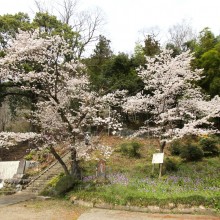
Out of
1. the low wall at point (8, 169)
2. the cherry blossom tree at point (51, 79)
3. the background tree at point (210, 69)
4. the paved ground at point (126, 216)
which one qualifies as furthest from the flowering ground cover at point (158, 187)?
the background tree at point (210, 69)

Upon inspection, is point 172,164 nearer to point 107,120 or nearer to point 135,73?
point 107,120

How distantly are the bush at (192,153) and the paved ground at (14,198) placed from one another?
8.61 metres

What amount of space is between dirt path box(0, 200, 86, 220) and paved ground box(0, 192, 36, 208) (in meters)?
0.64

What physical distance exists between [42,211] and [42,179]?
545 centimetres

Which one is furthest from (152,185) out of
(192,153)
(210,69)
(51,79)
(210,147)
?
(210,69)

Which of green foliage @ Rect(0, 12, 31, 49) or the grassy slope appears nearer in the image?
the grassy slope

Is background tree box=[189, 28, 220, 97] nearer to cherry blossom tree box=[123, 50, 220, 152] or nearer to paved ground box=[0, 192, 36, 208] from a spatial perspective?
cherry blossom tree box=[123, 50, 220, 152]

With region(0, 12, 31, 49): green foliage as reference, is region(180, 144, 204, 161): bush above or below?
below

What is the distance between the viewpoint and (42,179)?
14969 millimetres

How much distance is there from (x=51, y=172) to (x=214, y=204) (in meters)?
9.87

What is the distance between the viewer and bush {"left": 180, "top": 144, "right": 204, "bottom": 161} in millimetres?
15453

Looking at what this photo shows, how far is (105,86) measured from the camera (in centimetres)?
2319

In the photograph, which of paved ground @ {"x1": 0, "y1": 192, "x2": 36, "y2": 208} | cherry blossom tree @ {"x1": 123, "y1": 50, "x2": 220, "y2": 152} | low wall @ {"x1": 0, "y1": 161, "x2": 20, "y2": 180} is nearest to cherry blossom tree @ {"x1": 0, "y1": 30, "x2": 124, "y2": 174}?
paved ground @ {"x1": 0, "y1": 192, "x2": 36, "y2": 208}

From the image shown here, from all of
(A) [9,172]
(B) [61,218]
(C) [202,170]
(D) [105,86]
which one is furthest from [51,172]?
(D) [105,86]
